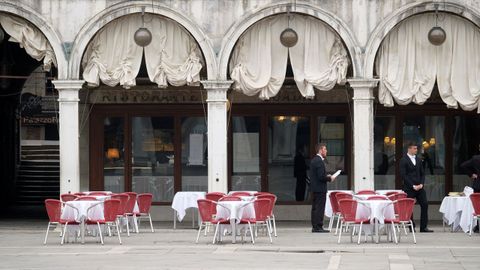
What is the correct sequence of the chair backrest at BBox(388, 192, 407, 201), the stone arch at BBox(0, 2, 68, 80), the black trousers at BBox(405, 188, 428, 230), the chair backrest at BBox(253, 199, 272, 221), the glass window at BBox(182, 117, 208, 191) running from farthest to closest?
the glass window at BBox(182, 117, 208, 191)
the stone arch at BBox(0, 2, 68, 80)
the black trousers at BBox(405, 188, 428, 230)
the chair backrest at BBox(388, 192, 407, 201)
the chair backrest at BBox(253, 199, 272, 221)

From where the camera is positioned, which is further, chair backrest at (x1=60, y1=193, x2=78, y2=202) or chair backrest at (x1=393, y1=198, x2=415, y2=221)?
chair backrest at (x1=60, y1=193, x2=78, y2=202)

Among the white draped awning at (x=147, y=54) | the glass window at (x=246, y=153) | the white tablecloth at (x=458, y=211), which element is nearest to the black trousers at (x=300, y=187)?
the glass window at (x=246, y=153)

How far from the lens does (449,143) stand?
102 ft

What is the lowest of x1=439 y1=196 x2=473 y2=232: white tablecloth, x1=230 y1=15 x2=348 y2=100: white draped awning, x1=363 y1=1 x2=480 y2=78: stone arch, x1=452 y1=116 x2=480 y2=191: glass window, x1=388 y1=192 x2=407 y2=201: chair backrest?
x1=439 y1=196 x2=473 y2=232: white tablecloth

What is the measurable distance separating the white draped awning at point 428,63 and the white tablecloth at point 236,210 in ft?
19.4

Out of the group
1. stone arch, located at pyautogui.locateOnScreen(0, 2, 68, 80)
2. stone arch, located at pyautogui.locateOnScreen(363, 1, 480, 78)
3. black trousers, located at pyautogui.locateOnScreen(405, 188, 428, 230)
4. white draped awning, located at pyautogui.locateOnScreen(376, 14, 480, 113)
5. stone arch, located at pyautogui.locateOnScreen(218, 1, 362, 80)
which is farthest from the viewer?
white draped awning, located at pyautogui.locateOnScreen(376, 14, 480, 113)

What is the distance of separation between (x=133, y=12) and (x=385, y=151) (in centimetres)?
797

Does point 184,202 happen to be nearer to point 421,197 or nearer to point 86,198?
point 86,198

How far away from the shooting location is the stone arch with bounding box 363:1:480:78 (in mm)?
26969

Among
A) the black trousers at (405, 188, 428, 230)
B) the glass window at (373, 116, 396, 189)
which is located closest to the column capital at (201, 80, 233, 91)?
the black trousers at (405, 188, 428, 230)

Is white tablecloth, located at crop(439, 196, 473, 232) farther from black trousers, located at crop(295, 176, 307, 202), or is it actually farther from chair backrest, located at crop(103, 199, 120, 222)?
chair backrest, located at crop(103, 199, 120, 222)

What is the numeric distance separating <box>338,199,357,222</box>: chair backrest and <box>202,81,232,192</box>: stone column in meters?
5.04

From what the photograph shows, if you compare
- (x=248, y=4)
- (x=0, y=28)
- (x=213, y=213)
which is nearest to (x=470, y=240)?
(x=213, y=213)

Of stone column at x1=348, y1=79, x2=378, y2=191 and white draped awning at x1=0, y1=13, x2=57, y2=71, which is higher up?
white draped awning at x1=0, y1=13, x2=57, y2=71
